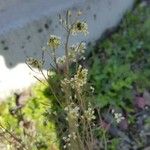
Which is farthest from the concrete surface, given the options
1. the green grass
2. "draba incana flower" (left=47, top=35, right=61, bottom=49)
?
"draba incana flower" (left=47, top=35, right=61, bottom=49)

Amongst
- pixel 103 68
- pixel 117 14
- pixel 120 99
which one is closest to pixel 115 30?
pixel 117 14

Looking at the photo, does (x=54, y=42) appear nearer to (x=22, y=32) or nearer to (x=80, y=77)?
(x=80, y=77)

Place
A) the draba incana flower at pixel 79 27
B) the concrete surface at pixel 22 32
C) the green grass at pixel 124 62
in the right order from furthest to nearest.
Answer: the green grass at pixel 124 62 → the concrete surface at pixel 22 32 → the draba incana flower at pixel 79 27

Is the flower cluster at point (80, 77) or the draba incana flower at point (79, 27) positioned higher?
the draba incana flower at point (79, 27)

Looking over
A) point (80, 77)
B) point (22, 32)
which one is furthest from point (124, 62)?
point (80, 77)

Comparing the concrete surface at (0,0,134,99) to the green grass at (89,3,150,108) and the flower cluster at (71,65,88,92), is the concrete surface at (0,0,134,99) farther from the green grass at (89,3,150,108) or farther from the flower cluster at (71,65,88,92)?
the flower cluster at (71,65,88,92)

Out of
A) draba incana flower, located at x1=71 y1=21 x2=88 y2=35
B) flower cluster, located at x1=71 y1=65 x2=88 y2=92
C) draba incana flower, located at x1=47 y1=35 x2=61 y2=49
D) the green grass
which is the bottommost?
flower cluster, located at x1=71 y1=65 x2=88 y2=92

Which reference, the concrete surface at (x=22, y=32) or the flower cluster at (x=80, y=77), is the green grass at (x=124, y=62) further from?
the flower cluster at (x=80, y=77)

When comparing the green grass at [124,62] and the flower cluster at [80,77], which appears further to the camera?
the green grass at [124,62]

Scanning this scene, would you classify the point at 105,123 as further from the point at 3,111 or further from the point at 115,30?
the point at 115,30

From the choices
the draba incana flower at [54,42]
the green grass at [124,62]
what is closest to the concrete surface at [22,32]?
the green grass at [124,62]
